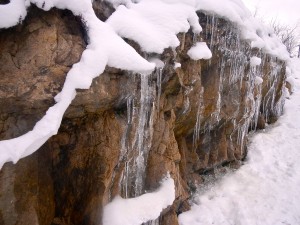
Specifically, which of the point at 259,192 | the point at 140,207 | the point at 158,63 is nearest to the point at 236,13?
the point at 158,63

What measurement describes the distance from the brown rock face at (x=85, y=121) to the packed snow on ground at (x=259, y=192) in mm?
443

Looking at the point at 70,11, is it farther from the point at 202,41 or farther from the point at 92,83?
the point at 202,41

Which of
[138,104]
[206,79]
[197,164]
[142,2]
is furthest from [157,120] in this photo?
[197,164]

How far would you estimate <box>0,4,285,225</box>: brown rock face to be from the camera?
230cm

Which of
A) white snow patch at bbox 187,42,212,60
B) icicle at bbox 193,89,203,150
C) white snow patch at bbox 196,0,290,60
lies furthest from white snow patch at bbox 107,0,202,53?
icicle at bbox 193,89,203,150

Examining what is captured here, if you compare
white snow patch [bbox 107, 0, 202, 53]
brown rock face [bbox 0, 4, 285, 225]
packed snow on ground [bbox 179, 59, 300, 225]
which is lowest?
packed snow on ground [bbox 179, 59, 300, 225]

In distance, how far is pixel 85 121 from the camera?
286cm

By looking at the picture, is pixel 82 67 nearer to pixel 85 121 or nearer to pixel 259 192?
pixel 85 121

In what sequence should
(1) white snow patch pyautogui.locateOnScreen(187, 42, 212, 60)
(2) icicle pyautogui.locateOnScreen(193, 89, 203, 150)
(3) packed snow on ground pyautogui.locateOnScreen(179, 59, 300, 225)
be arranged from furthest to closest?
1. (2) icicle pyautogui.locateOnScreen(193, 89, 203, 150)
2. (3) packed snow on ground pyautogui.locateOnScreen(179, 59, 300, 225)
3. (1) white snow patch pyautogui.locateOnScreen(187, 42, 212, 60)

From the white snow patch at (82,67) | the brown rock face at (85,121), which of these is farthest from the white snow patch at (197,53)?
the white snow patch at (82,67)

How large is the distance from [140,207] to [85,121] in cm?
120

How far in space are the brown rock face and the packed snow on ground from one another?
0.44 m

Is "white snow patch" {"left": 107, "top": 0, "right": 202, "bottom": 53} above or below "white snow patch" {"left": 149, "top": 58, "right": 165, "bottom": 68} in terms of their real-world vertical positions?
above

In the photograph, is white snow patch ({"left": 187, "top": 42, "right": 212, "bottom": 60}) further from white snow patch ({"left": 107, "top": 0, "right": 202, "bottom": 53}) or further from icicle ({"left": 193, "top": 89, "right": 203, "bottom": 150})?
icicle ({"left": 193, "top": 89, "right": 203, "bottom": 150})
